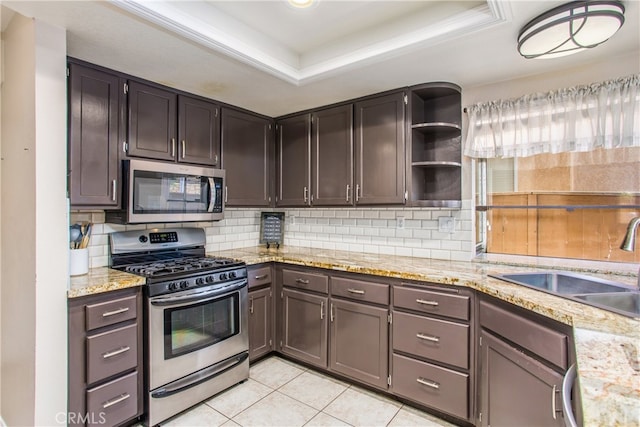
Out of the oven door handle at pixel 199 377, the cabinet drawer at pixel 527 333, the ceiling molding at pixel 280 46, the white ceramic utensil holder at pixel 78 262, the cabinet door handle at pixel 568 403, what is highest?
the ceiling molding at pixel 280 46

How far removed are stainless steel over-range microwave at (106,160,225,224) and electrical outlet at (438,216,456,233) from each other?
6.10ft

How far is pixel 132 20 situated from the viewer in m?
1.68

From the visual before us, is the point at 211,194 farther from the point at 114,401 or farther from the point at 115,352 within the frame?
the point at 114,401

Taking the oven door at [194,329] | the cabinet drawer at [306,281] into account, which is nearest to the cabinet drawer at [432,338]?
the cabinet drawer at [306,281]

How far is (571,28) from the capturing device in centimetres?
162

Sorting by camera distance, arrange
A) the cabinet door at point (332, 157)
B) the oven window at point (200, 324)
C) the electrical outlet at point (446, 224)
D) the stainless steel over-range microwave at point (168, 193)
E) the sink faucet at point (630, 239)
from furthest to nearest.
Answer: the cabinet door at point (332, 157) < the electrical outlet at point (446, 224) < the stainless steel over-range microwave at point (168, 193) < the oven window at point (200, 324) < the sink faucet at point (630, 239)

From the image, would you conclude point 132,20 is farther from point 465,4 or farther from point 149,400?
point 149,400

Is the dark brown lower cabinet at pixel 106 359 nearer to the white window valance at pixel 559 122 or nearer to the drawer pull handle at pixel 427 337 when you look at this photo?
the drawer pull handle at pixel 427 337

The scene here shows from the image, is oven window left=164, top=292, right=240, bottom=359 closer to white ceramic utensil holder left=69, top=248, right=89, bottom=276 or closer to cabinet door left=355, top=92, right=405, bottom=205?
white ceramic utensil holder left=69, top=248, right=89, bottom=276

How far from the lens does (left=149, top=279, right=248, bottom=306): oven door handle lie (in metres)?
2.05

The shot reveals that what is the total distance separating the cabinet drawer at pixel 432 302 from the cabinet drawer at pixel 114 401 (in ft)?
5.68

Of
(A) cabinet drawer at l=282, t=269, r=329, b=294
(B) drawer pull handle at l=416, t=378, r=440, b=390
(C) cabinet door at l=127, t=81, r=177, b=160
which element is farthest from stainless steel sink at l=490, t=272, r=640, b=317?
(C) cabinet door at l=127, t=81, r=177, b=160

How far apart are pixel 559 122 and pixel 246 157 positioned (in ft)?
8.18

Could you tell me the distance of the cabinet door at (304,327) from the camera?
2619 millimetres
